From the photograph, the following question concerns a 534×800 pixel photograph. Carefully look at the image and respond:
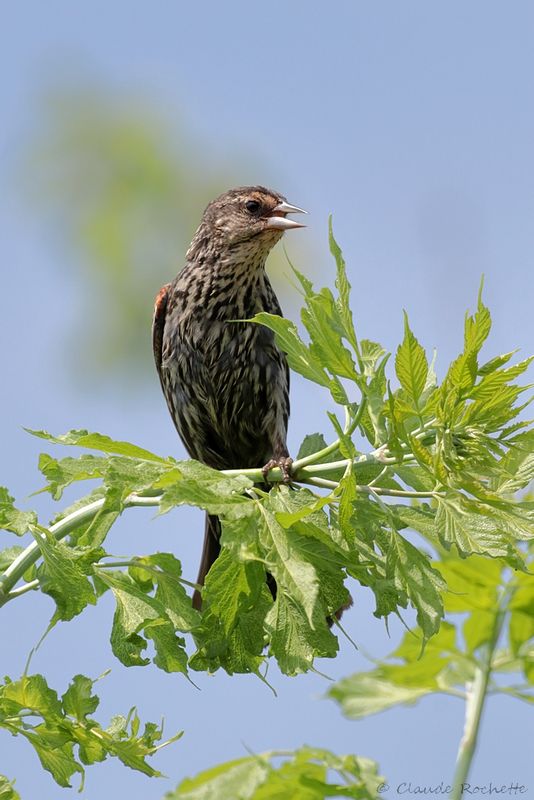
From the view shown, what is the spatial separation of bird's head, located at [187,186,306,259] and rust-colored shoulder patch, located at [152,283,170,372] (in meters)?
0.23

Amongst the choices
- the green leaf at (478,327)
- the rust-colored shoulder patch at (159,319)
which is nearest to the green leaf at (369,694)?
the green leaf at (478,327)

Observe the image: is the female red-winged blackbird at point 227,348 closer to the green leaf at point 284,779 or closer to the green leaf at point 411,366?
the green leaf at point 411,366

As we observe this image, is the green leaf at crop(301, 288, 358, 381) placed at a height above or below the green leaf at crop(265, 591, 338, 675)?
above

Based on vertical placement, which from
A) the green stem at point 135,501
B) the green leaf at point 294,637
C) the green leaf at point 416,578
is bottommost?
the green leaf at point 294,637

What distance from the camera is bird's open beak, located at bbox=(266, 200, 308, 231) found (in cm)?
485

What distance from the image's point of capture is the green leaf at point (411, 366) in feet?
6.77

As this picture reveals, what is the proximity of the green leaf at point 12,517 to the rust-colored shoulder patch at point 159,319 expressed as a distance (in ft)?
9.02

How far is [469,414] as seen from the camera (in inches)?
84.1

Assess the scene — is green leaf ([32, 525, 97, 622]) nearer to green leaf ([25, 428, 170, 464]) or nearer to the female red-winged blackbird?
green leaf ([25, 428, 170, 464])

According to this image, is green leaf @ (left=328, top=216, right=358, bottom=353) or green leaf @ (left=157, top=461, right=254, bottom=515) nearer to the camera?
green leaf @ (left=157, top=461, right=254, bottom=515)

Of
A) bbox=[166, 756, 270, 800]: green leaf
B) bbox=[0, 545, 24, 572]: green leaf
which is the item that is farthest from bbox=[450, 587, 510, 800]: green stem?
bbox=[0, 545, 24, 572]: green leaf

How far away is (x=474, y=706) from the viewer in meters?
2.30

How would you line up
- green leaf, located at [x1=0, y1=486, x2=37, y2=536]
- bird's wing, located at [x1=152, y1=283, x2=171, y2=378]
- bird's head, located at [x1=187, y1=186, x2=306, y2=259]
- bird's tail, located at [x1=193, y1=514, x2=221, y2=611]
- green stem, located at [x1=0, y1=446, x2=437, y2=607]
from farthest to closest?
bird's wing, located at [x1=152, y1=283, x2=171, y2=378], bird's head, located at [x1=187, y1=186, x2=306, y2=259], bird's tail, located at [x1=193, y1=514, x2=221, y2=611], green leaf, located at [x1=0, y1=486, x2=37, y2=536], green stem, located at [x1=0, y1=446, x2=437, y2=607]

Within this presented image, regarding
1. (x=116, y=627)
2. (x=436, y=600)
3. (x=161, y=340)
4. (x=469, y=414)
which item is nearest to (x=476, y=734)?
(x=436, y=600)
